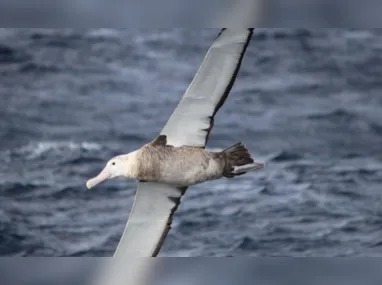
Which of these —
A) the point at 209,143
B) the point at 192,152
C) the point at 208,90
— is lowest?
the point at 209,143

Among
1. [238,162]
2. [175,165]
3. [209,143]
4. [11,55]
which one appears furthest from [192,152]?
[11,55]

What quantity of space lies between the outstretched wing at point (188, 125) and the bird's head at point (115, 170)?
0.70 ft

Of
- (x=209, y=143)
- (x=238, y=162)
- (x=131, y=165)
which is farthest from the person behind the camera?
(x=209, y=143)

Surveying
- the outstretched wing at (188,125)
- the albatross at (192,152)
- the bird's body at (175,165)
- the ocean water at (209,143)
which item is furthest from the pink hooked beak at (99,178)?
the ocean water at (209,143)

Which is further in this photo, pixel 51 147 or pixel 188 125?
pixel 51 147

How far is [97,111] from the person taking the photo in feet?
19.7

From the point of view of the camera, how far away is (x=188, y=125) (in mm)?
4520

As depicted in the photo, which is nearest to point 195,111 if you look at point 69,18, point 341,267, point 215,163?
point 215,163

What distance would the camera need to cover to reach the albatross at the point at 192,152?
4316 millimetres

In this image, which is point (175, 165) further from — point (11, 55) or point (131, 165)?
point (11, 55)

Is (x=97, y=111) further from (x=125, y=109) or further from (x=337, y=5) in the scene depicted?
(x=337, y=5)

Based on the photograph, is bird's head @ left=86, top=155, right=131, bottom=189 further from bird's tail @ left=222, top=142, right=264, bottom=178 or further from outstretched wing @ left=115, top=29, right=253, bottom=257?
bird's tail @ left=222, top=142, right=264, bottom=178

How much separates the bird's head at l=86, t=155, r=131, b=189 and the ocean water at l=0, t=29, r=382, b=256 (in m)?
1.26

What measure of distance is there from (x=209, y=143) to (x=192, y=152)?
1565 mm
